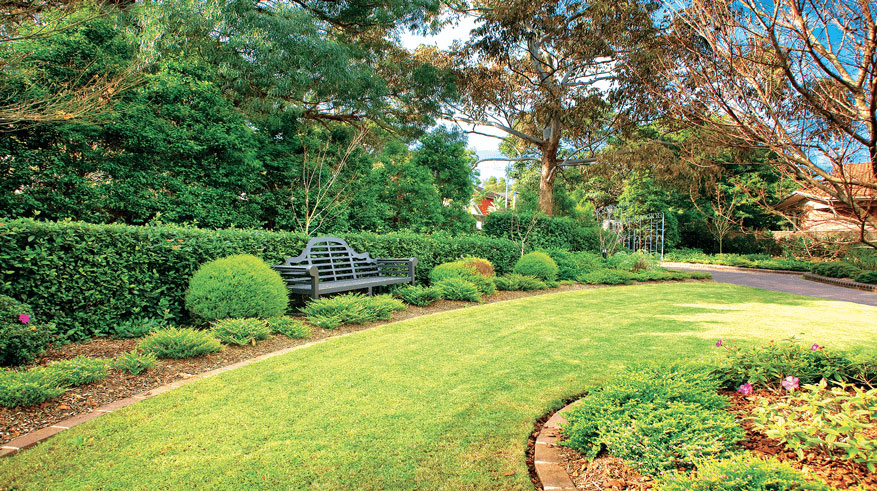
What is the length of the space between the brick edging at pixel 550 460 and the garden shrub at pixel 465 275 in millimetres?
6039

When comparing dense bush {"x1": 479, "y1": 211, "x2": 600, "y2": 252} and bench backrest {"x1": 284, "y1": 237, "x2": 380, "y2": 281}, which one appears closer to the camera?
bench backrest {"x1": 284, "y1": 237, "x2": 380, "y2": 281}

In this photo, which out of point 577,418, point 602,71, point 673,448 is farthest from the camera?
point 602,71

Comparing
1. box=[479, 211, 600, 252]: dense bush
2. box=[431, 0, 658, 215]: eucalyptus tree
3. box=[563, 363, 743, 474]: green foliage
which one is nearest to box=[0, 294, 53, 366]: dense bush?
box=[563, 363, 743, 474]: green foliage

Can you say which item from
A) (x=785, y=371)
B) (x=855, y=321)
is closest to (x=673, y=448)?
(x=785, y=371)

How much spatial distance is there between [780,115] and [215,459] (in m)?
3.70

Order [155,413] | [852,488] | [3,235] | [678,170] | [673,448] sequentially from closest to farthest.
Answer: [852,488] → [673,448] → [155,413] → [3,235] → [678,170]

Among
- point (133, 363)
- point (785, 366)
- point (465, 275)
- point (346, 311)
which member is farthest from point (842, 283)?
point (133, 363)

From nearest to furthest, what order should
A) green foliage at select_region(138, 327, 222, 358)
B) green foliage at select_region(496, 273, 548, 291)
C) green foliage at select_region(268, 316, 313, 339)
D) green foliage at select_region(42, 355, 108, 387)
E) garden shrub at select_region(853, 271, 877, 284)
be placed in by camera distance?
green foliage at select_region(42, 355, 108, 387)
green foliage at select_region(138, 327, 222, 358)
green foliage at select_region(268, 316, 313, 339)
green foliage at select_region(496, 273, 548, 291)
garden shrub at select_region(853, 271, 877, 284)

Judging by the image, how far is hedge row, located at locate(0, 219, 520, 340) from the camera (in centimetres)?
466

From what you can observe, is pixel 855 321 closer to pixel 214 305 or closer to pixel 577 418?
pixel 577 418

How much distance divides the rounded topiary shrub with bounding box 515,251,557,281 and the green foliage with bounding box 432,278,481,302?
306cm

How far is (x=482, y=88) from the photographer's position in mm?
18594

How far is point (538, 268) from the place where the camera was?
441 inches

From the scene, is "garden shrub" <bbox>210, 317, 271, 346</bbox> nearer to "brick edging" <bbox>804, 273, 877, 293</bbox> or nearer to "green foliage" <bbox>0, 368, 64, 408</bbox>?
"green foliage" <bbox>0, 368, 64, 408</bbox>
